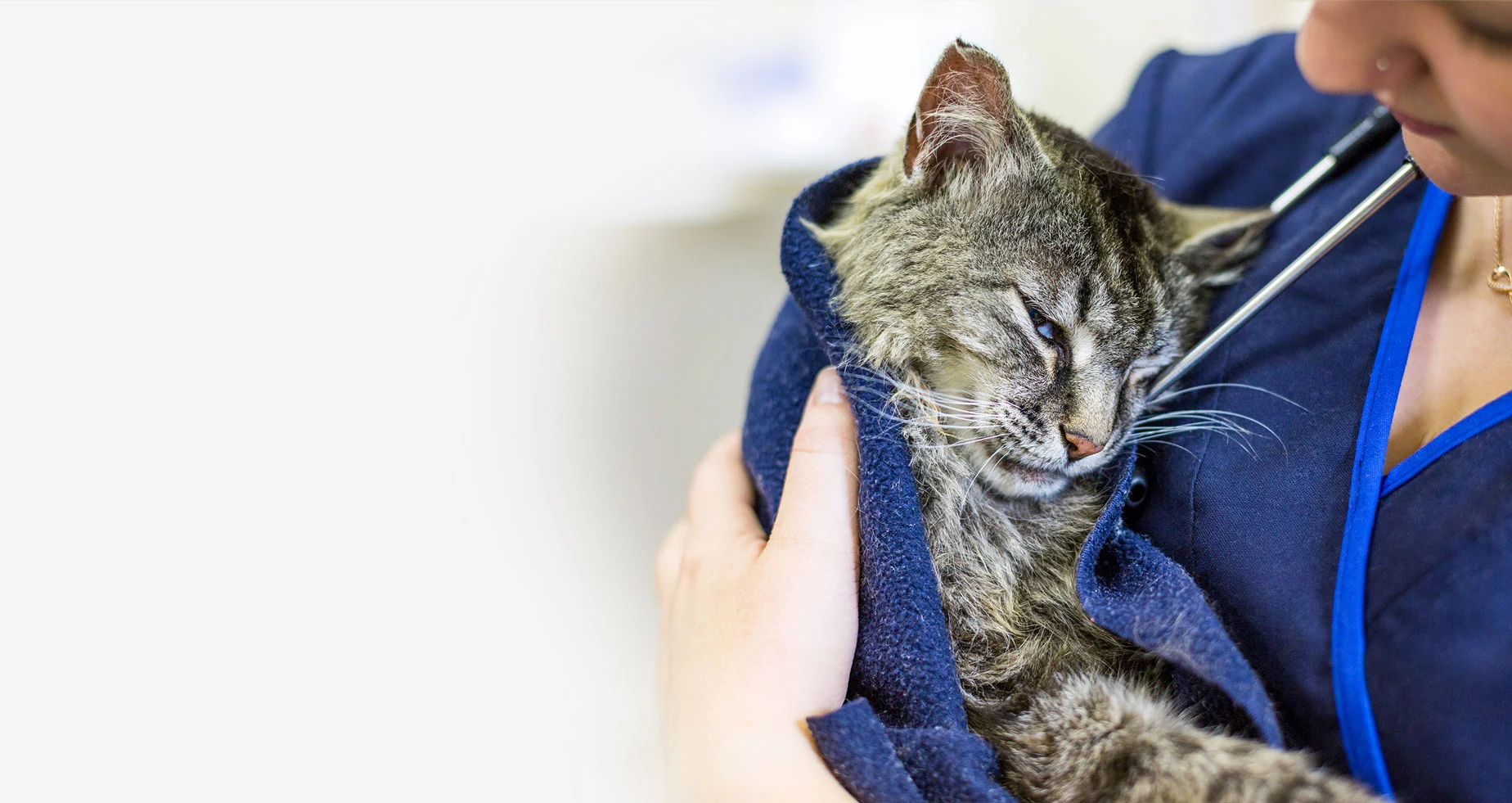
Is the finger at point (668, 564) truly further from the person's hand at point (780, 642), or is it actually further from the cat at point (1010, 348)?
the cat at point (1010, 348)

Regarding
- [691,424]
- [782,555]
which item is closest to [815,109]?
[691,424]

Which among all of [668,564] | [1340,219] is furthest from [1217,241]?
[668,564]

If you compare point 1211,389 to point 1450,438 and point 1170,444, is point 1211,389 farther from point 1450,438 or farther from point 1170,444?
point 1450,438

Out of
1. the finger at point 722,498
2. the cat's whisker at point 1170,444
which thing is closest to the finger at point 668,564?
the finger at point 722,498

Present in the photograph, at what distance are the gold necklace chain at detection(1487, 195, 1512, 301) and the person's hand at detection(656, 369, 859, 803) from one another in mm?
722

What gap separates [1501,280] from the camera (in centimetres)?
96

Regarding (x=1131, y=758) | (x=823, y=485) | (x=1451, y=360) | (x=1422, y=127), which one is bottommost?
(x=1131, y=758)

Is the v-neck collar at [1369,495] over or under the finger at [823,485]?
under

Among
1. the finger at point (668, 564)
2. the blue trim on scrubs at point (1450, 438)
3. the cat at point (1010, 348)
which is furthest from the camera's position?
the finger at point (668, 564)

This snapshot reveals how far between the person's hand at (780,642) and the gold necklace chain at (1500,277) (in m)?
0.72

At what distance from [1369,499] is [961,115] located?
0.61 metres

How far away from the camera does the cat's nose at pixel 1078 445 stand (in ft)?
3.49

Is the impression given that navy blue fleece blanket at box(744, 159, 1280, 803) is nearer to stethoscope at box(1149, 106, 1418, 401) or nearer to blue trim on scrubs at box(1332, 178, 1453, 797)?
blue trim on scrubs at box(1332, 178, 1453, 797)

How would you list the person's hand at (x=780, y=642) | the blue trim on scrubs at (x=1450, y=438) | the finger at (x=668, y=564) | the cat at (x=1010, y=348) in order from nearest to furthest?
1. the blue trim on scrubs at (x=1450, y=438)
2. the person's hand at (x=780, y=642)
3. the cat at (x=1010, y=348)
4. the finger at (x=668, y=564)
